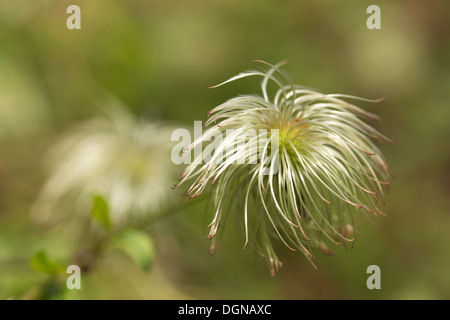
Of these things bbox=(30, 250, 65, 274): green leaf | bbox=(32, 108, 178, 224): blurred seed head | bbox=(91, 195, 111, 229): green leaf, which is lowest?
bbox=(30, 250, 65, 274): green leaf

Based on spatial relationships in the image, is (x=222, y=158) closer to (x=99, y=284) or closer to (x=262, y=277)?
(x=99, y=284)

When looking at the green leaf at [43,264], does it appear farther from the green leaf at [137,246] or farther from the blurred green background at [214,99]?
the blurred green background at [214,99]

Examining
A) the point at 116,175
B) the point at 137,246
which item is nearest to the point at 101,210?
the point at 137,246

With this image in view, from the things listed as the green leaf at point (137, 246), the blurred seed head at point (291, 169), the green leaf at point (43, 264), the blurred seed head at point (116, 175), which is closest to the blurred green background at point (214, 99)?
the blurred seed head at point (116, 175)

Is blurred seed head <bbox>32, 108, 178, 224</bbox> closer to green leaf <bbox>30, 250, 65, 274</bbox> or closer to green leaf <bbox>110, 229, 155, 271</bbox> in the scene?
green leaf <bbox>110, 229, 155, 271</bbox>

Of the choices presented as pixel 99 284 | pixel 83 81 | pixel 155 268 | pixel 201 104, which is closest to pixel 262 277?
pixel 155 268

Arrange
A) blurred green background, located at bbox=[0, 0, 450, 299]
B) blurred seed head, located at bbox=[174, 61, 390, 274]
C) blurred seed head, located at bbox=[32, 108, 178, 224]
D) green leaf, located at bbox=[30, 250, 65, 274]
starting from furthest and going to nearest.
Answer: blurred green background, located at bbox=[0, 0, 450, 299], blurred seed head, located at bbox=[32, 108, 178, 224], green leaf, located at bbox=[30, 250, 65, 274], blurred seed head, located at bbox=[174, 61, 390, 274]

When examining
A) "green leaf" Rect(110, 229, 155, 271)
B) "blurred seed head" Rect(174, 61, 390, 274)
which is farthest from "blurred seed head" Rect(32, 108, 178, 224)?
"blurred seed head" Rect(174, 61, 390, 274)
